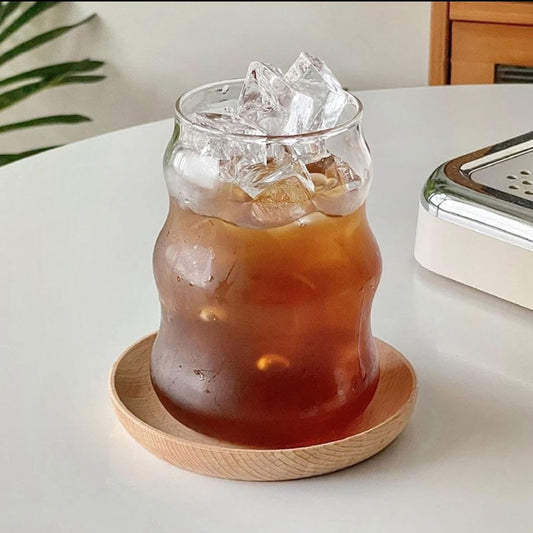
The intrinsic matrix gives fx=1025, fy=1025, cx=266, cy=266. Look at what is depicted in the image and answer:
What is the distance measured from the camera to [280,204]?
49cm

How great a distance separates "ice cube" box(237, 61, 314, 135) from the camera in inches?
20.2

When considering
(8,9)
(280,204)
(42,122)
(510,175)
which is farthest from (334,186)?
(8,9)

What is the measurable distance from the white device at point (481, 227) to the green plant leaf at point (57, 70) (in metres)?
1.11

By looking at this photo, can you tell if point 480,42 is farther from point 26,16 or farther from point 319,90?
point 319,90

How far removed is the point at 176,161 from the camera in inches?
20.4

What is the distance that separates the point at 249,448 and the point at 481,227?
0.86 feet

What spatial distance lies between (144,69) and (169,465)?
4.97 feet

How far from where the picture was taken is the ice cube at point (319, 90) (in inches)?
20.5

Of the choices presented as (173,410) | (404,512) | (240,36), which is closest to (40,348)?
(173,410)

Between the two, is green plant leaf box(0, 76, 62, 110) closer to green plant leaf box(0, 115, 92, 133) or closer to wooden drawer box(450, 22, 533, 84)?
green plant leaf box(0, 115, 92, 133)

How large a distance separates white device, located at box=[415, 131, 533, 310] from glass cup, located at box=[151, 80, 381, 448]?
18cm

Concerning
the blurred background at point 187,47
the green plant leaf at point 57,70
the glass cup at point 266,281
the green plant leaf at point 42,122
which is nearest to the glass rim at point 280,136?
the glass cup at point 266,281

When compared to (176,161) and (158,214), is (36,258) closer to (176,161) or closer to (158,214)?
(158,214)

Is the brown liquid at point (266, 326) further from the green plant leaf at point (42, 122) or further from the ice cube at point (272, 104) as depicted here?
the green plant leaf at point (42, 122)
